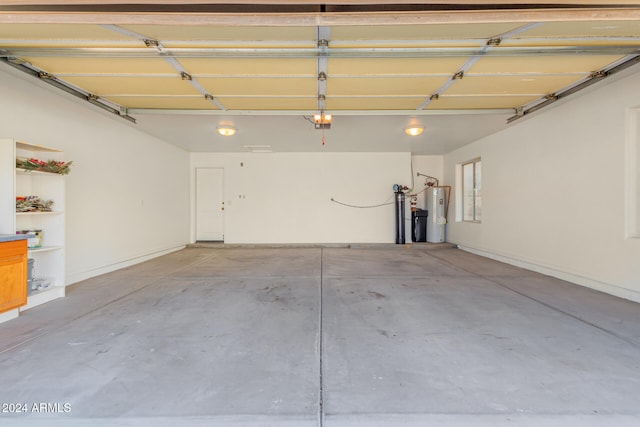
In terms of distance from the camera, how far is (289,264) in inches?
225

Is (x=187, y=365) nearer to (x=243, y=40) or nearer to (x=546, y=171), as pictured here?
(x=243, y=40)

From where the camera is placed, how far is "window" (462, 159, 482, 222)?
7102mm

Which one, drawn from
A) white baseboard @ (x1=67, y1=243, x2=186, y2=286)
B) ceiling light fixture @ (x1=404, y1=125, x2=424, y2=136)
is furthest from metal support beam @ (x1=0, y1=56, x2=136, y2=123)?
ceiling light fixture @ (x1=404, y1=125, x2=424, y2=136)

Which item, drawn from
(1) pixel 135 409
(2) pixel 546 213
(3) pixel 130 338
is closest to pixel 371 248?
(2) pixel 546 213

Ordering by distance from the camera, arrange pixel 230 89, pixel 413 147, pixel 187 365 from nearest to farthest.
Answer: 1. pixel 187 365
2. pixel 230 89
3. pixel 413 147

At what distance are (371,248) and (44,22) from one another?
7.13 metres

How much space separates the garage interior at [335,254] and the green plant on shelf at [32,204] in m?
0.22

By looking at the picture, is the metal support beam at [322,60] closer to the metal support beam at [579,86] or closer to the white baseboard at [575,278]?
the metal support beam at [579,86]

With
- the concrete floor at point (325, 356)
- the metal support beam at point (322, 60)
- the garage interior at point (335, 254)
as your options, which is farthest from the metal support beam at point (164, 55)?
the concrete floor at point (325, 356)

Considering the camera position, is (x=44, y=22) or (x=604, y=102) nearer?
(x=44, y=22)

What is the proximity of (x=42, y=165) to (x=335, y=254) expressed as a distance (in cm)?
526

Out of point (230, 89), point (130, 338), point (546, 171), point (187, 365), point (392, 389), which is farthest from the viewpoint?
point (546, 171)

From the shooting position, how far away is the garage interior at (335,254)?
177 cm

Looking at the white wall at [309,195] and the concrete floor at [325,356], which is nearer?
the concrete floor at [325,356]
